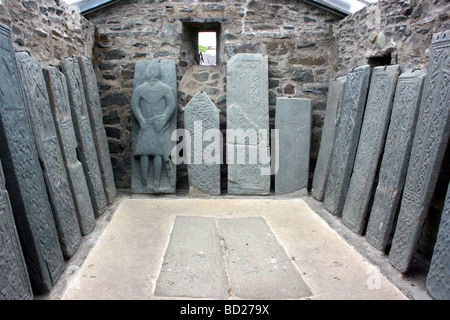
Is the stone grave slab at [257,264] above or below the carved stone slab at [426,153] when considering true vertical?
below

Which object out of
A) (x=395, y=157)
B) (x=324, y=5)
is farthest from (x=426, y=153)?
(x=324, y=5)

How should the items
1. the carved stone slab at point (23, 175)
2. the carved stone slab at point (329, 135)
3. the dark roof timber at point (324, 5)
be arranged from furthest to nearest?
the dark roof timber at point (324, 5) < the carved stone slab at point (329, 135) < the carved stone slab at point (23, 175)

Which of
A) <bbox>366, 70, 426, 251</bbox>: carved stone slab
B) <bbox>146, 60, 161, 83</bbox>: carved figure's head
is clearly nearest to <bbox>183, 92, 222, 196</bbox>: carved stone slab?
<bbox>146, 60, 161, 83</bbox>: carved figure's head

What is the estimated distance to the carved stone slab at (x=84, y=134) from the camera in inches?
124

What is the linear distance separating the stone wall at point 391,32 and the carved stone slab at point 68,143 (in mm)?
2866

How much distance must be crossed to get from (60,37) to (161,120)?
1.34 m

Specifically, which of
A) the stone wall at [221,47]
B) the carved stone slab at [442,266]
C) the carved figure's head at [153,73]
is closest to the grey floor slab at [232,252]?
the carved stone slab at [442,266]

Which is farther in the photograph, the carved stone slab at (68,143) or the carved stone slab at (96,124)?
the carved stone slab at (96,124)

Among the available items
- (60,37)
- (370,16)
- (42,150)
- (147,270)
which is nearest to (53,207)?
(42,150)

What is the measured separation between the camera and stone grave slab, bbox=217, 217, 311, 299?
2156mm

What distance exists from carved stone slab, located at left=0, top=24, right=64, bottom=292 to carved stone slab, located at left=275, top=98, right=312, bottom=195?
2.75 meters

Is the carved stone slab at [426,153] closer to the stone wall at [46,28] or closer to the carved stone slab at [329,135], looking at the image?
the carved stone slab at [329,135]

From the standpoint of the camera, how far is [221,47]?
14.9 ft

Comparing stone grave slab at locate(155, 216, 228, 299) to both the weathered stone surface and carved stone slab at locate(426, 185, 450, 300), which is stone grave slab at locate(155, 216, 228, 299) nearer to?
the weathered stone surface
